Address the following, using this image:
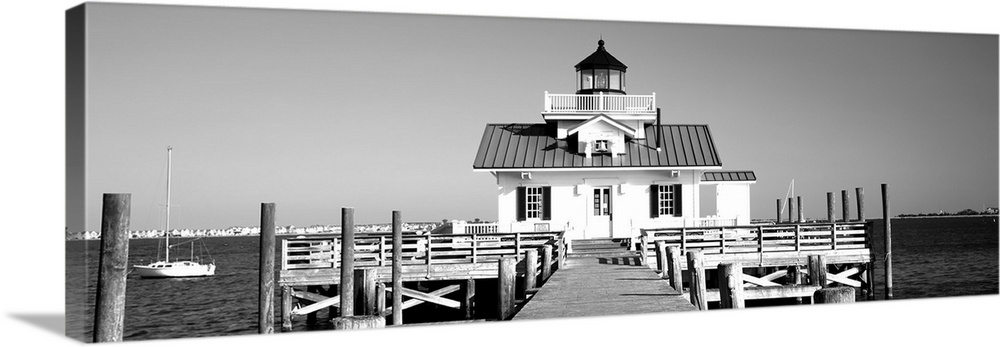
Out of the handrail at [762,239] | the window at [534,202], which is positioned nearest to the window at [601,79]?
the window at [534,202]

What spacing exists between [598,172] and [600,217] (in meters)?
1.04

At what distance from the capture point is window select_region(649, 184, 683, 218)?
75.0ft

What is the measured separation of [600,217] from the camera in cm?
2288

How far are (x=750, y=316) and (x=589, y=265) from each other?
4.20 meters

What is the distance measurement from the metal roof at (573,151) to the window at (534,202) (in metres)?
0.59

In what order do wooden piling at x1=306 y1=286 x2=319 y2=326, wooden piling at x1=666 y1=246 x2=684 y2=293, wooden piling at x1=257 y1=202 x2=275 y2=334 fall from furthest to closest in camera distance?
1. wooden piling at x1=306 y1=286 x2=319 y2=326
2. wooden piling at x1=666 y1=246 x2=684 y2=293
3. wooden piling at x1=257 y1=202 x2=275 y2=334

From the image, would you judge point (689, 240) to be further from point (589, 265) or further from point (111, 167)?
point (111, 167)

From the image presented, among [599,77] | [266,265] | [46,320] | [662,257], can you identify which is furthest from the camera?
[599,77]

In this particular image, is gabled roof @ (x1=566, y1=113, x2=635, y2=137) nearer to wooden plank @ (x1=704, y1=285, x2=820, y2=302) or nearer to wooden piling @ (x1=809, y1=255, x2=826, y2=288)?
wooden piling @ (x1=809, y1=255, x2=826, y2=288)

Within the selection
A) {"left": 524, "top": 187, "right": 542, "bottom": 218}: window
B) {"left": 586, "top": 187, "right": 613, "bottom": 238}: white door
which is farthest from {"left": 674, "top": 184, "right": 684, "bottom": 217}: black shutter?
{"left": 524, "top": 187, "right": 542, "bottom": 218}: window

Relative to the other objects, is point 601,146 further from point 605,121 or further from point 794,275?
point 794,275

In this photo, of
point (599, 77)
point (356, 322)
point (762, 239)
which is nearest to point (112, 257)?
point (356, 322)

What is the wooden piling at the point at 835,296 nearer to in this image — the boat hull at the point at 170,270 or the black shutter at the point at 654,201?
the black shutter at the point at 654,201

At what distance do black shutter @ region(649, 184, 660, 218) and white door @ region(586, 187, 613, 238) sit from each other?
0.95 meters
